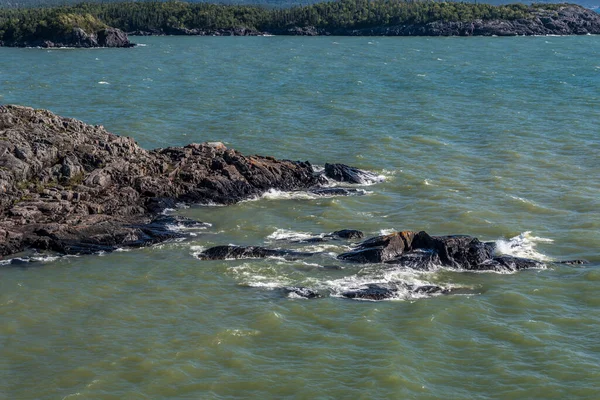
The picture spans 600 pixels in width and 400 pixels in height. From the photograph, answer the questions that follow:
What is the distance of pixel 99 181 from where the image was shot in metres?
53.1

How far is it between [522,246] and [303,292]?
14939 mm

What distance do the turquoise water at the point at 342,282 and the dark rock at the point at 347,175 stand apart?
1.73 metres

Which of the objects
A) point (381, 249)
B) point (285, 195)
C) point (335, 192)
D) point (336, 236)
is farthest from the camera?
point (335, 192)

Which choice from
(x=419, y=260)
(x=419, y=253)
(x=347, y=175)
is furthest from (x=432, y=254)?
(x=347, y=175)

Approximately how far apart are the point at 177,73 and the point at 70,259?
84.1m

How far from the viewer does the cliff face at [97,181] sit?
46875mm

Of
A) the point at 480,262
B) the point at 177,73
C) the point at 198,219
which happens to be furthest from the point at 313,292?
the point at 177,73

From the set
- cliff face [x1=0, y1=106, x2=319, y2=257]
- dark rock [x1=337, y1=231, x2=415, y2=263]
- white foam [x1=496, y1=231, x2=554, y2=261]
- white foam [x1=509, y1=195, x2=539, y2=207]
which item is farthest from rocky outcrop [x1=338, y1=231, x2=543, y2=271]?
cliff face [x1=0, y1=106, x2=319, y2=257]

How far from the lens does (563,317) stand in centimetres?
3841

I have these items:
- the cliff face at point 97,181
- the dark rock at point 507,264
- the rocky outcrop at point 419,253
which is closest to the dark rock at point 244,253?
the rocky outcrop at point 419,253

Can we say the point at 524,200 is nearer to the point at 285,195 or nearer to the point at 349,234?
the point at 349,234

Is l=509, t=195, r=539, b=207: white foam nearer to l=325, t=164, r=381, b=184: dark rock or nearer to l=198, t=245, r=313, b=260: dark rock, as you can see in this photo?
l=325, t=164, r=381, b=184: dark rock

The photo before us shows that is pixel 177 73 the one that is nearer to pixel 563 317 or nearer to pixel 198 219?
pixel 198 219

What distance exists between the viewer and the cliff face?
46.9 meters
